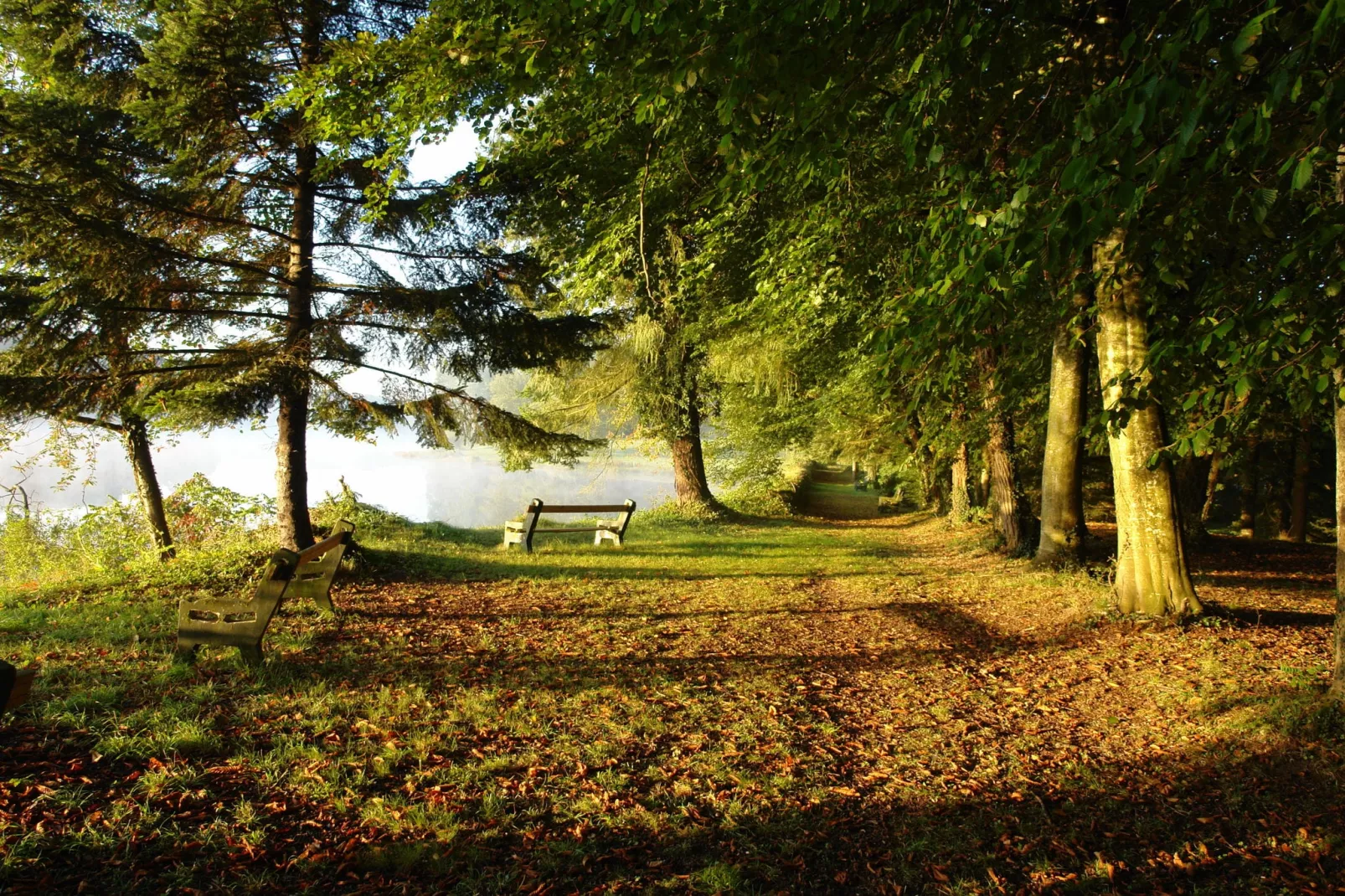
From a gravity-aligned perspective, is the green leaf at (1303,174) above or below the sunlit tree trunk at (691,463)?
above

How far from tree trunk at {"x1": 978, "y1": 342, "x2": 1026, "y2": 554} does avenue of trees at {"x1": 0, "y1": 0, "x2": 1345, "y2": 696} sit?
0.24 ft

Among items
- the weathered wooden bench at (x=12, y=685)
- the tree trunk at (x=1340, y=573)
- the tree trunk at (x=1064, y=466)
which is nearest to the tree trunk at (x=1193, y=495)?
the tree trunk at (x=1064, y=466)

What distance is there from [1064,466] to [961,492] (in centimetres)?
765

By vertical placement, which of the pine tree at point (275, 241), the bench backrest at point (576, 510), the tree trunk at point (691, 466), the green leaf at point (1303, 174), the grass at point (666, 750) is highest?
the pine tree at point (275, 241)

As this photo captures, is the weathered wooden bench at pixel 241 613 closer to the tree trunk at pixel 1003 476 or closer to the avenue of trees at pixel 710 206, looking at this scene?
the avenue of trees at pixel 710 206

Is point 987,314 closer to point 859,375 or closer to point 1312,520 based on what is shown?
point 859,375

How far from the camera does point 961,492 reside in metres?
16.4

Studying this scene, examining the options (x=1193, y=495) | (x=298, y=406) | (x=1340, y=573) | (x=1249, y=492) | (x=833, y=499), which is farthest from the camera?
(x=833, y=499)

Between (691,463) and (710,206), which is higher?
(710,206)

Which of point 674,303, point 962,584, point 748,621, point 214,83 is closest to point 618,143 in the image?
point 674,303

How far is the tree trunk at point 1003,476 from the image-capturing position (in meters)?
11.1

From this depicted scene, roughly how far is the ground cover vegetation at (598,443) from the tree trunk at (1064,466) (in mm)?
66

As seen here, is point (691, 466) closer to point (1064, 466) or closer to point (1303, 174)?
point (1064, 466)

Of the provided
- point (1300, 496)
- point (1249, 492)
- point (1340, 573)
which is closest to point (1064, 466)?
point (1340, 573)
